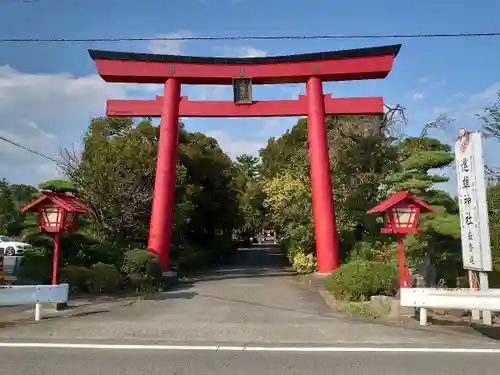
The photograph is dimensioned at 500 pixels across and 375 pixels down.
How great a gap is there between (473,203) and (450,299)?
6.97ft

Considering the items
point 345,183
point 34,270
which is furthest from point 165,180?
point 345,183

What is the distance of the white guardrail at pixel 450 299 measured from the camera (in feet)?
28.0

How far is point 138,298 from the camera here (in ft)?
43.0

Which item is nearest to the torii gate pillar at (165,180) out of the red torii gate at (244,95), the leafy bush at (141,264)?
the red torii gate at (244,95)

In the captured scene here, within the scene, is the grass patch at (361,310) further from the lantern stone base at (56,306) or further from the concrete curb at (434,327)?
the lantern stone base at (56,306)

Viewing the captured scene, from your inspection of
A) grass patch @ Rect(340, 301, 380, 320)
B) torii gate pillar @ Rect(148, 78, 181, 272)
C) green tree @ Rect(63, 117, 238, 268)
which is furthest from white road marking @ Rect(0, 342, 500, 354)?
green tree @ Rect(63, 117, 238, 268)

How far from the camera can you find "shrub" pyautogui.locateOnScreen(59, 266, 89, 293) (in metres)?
12.9

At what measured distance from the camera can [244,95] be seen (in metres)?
18.6

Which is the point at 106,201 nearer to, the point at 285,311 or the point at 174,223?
the point at 174,223

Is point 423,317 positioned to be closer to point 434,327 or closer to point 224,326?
point 434,327

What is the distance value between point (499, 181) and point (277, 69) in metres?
9.11

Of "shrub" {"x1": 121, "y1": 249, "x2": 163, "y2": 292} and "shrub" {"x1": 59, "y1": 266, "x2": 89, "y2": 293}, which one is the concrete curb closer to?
"shrub" {"x1": 121, "y1": 249, "x2": 163, "y2": 292}

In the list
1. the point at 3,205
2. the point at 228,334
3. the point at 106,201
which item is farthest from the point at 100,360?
the point at 3,205

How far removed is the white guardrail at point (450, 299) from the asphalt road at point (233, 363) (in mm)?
2024
